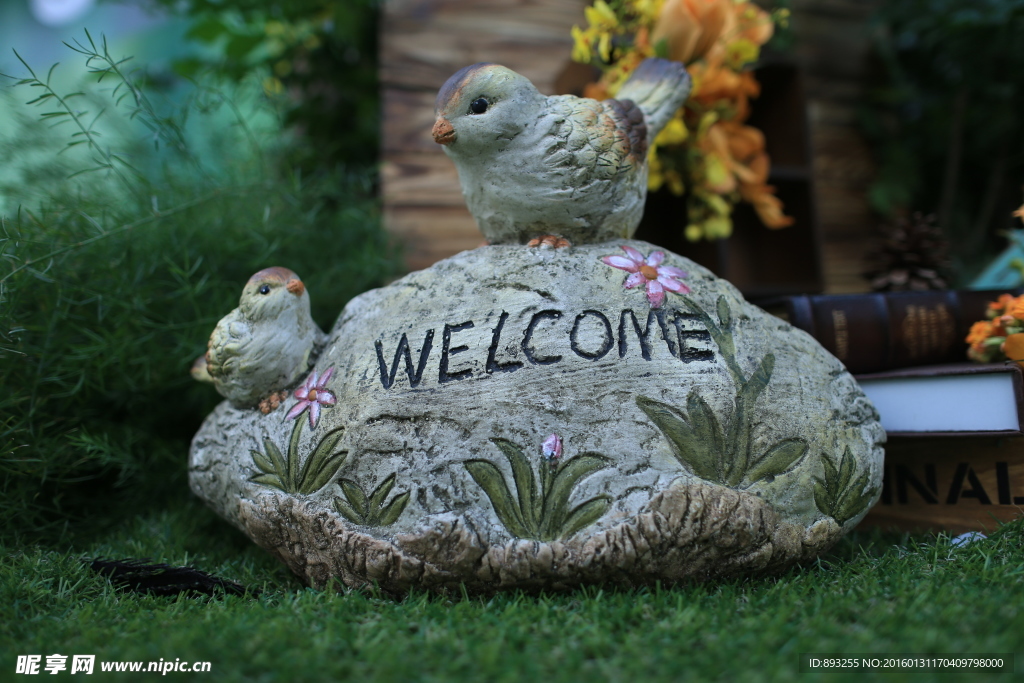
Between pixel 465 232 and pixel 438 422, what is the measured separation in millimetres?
1193

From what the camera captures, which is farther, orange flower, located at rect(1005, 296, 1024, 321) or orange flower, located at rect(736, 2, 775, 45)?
orange flower, located at rect(736, 2, 775, 45)

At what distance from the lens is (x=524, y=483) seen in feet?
3.52

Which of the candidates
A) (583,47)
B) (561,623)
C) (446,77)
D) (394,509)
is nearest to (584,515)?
(561,623)

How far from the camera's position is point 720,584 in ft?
3.56

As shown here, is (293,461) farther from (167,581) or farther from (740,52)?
(740,52)

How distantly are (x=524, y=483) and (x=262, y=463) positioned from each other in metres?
0.47

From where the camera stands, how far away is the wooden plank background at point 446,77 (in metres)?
2.19

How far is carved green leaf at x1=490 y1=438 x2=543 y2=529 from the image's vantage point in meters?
1.07

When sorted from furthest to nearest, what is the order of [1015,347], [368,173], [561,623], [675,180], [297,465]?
[368,173] → [675,180] → [1015,347] → [297,465] → [561,623]

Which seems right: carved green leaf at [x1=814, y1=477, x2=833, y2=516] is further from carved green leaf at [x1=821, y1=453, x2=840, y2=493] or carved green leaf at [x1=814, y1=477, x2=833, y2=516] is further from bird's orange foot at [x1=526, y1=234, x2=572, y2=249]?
bird's orange foot at [x1=526, y1=234, x2=572, y2=249]

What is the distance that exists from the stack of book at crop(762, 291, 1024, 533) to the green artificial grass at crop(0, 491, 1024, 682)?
0.13 m

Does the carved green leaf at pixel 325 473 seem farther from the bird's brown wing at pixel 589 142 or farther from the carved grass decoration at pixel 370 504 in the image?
the bird's brown wing at pixel 589 142

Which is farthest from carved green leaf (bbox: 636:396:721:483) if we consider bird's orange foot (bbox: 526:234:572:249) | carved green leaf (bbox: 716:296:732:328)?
bird's orange foot (bbox: 526:234:572:249)

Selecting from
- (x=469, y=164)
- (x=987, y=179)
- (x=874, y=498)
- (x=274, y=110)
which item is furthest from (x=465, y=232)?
(x=987, y=179)
